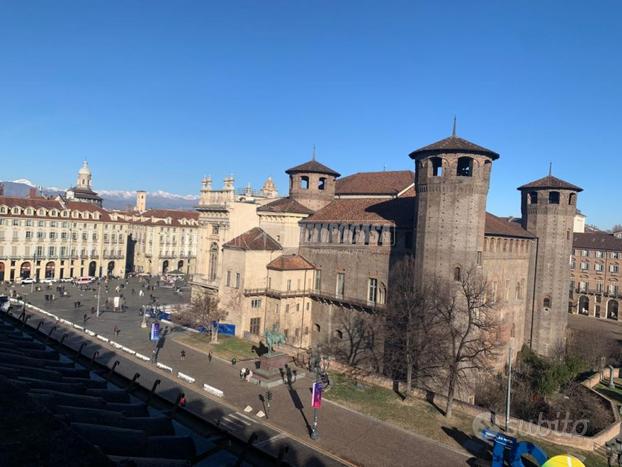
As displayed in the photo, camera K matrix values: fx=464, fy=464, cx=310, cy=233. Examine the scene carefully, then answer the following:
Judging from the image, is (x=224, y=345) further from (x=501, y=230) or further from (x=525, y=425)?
(x=501, y=230)

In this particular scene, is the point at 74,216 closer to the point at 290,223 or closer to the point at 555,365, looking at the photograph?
the point at 290,223

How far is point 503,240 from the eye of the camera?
4484 centimetres

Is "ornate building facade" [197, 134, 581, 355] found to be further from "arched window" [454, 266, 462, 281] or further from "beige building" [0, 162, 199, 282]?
"beige building" [0, 162, 199, 282]

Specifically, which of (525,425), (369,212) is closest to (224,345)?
(369,212)

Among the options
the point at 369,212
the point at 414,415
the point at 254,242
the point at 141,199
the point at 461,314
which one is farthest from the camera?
the point at 141,199

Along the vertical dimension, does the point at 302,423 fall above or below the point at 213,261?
below

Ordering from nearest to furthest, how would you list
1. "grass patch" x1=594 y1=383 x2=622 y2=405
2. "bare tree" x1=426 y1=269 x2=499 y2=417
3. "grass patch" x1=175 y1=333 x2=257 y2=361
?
"bare tree" x1=426 y1=269 x2=499 y2=417, "grass patch" x1=594 y1=383 x2=622 y2=405, "grass patch" x1=175 y1=333 x2=257 y2=361

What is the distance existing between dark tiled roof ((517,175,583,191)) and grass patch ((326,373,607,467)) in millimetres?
31864

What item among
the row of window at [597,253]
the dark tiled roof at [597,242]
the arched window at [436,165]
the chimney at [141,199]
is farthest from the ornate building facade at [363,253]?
the chimney at [141,199]

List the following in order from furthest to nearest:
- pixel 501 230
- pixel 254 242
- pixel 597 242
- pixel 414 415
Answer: pixel 597 242, pixel 254 242, pixel 501 230, pixel 414 415

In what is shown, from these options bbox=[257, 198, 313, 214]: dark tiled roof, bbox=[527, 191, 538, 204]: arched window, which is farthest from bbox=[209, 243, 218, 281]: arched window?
bbox=[527, 191, 538, 204]: arched window

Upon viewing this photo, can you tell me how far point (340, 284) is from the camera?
49250mm

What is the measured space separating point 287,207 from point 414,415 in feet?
95.3

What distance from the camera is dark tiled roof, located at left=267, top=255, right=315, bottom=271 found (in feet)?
162
